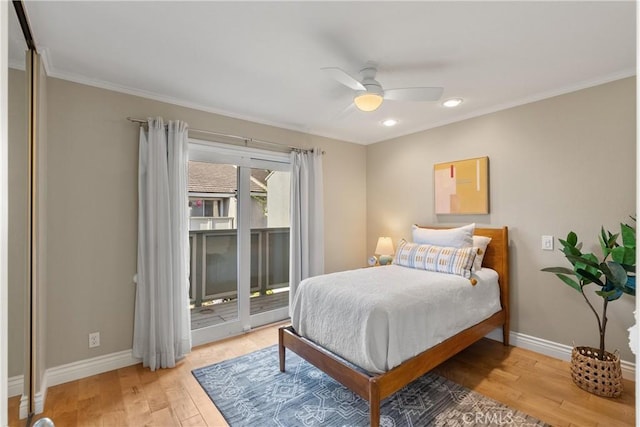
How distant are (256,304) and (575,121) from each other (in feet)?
12.1

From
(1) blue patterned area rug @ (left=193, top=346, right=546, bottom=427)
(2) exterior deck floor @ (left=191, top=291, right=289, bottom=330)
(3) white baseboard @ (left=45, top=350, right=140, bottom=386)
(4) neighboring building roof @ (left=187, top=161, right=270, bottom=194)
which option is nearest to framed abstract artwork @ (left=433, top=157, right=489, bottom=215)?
(1) blue patterned area rug @ (left=193, top=346, right=546, bottom=427)

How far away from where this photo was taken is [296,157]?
3.76 m

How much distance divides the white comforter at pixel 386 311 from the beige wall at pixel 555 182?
19.7 inches

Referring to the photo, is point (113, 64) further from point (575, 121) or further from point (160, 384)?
point (575, 121)

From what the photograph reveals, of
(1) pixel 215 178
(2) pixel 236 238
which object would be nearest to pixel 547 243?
(2) pixel 236 238

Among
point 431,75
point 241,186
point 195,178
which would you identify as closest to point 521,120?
point 431,75

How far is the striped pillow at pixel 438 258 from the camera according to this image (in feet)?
9.20

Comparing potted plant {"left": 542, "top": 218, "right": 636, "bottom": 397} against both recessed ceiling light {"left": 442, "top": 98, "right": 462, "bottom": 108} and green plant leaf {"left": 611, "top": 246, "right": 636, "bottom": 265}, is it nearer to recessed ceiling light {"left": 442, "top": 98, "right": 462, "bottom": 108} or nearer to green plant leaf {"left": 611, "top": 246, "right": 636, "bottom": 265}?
green plant leaf {"left": 611, "top": 246, "right": 636, "bottom": 265}

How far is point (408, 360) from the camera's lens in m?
2.03

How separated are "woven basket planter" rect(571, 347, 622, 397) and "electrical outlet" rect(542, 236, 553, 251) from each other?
884mm

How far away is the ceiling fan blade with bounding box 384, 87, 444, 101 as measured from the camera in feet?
7.30

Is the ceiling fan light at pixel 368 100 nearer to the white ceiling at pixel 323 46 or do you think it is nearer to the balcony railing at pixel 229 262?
the white ceiling at pixel 323 46

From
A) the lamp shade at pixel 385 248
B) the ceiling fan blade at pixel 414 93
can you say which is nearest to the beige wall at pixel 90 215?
the ceiling fan blade at pixel 414 93

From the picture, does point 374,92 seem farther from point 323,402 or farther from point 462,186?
point 323,402
